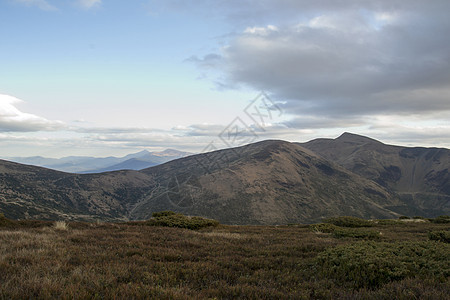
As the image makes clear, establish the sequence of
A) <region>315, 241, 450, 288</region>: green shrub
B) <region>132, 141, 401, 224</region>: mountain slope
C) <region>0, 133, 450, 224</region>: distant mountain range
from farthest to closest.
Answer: <region>132, 141, 401, 224</region>: mountain slope, <region>0, 133, 450, 224</region>: distant mountain range, <region>315, 241, 450, 288</region>: green shrub

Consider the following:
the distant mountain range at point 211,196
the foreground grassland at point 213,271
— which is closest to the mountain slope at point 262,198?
the distant mountain range at point 211,196

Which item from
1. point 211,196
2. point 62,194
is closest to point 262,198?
point 211,196

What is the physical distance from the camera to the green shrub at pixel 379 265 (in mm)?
7254

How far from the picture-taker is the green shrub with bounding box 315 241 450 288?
23.8ft

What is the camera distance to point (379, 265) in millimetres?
7797

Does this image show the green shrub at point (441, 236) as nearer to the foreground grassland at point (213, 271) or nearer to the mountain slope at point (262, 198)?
the foreground grassland at point (213, 271)

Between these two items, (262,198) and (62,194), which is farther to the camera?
(262,198)

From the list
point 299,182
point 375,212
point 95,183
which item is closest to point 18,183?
point 95,183

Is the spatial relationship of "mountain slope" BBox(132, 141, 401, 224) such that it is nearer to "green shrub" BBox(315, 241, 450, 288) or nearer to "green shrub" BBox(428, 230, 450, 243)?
"green shrub" BBox(428, 230, 450, 243)

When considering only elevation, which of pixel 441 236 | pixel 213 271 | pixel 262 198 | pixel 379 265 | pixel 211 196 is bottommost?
pixel 262 198

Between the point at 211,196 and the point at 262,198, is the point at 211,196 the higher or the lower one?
the higher one

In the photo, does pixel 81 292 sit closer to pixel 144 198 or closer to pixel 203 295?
pixel 203 295

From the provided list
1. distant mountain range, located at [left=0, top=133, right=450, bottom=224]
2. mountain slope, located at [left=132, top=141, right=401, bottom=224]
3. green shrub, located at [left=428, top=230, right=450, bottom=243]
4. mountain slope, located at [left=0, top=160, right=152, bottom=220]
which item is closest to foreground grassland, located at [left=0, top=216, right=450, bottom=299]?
green shrub, located at [left=428, top=230, right=450, bottom=243]

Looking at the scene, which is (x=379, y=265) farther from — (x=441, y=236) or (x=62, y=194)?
(x=62, y=194)
